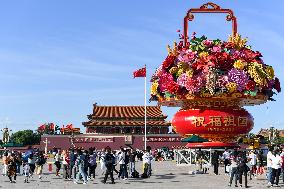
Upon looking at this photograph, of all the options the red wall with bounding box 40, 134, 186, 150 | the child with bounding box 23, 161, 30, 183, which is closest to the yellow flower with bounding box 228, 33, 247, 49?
the child with bounding box 23, 161, 30, 183

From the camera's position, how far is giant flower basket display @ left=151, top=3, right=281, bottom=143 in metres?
28.9

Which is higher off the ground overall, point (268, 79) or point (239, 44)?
point (239, 44)

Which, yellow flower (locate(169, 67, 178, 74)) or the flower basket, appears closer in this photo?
the flower basket

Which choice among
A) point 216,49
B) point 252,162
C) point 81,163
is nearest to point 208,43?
point 216,49

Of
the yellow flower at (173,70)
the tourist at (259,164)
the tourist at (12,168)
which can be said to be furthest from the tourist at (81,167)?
the yellow flower at (173,70)

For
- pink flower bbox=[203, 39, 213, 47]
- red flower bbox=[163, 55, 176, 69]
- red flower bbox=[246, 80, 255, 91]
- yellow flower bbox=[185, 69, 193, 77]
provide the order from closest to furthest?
1. red flower bbox=[246, 80, 255, 91]
2. yellow flower bbox=[185, 69, 193, 77]
3. pink flower bbox=[203, 39, 213, 47]
4. red flower bbox=[163, 55, 176, 69]

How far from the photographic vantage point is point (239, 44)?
30.7m

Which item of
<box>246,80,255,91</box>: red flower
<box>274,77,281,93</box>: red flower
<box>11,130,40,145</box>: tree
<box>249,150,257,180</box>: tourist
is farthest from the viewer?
<box>11,130,40,145</box>: tree

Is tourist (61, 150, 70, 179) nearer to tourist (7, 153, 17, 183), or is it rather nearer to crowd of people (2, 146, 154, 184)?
crowd of people (2, 146, 154, 184)

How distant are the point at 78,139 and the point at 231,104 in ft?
135

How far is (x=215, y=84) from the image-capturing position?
28719 mm

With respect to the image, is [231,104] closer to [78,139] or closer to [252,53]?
[252,53]

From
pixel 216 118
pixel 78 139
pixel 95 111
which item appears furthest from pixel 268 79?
pixel 95 111

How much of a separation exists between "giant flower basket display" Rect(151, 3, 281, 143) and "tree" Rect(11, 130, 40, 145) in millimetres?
75793
